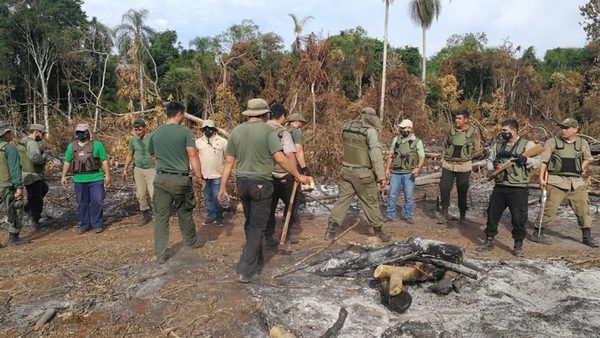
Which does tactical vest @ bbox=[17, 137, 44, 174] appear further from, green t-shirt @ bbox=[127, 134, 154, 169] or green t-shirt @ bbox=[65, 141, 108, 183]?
green t-shirt @ bbox=[127, 134, 154, 169]

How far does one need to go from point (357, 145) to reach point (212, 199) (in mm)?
2531

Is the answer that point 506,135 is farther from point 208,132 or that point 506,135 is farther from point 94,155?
point 94,155

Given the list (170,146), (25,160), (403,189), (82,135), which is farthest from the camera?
(403,189)

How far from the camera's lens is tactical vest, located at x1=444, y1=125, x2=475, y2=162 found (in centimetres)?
640

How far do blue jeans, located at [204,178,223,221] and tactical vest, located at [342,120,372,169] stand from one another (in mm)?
2132

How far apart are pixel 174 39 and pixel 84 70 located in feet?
26.2

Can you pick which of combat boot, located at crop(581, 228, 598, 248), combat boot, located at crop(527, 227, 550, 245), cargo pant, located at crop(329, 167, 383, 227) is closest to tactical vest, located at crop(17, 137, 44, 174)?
cargo pant, located at crop(329, 167, 383, 227)

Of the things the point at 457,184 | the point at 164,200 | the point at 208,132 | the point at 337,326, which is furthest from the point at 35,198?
the point at 457,184

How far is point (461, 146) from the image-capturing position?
640cm

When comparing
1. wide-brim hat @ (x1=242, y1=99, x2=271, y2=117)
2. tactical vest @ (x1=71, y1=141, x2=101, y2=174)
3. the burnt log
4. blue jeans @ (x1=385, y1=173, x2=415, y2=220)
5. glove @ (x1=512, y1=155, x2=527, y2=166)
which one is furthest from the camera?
→ blue jeans @ (x1=385, y1=173, x2=415, y2=220)

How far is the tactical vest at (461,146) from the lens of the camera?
6.40 meters

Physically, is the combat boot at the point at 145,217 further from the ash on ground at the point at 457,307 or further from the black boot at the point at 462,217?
the black boot at the point at 462,217

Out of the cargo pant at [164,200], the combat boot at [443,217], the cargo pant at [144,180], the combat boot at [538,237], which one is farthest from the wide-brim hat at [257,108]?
the combat boot at [538,237]

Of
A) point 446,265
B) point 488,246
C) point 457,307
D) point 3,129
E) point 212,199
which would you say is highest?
point 3,129
